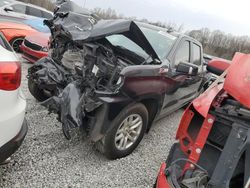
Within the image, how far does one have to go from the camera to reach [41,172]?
2986 millimetres

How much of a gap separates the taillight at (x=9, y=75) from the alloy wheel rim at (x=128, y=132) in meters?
1.43

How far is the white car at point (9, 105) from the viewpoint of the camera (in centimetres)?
212

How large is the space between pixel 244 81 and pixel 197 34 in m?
27.4

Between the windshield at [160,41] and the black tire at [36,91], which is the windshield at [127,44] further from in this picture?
the black tire at [36,91]

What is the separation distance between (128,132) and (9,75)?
178cm

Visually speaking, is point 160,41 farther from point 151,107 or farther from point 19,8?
point 19,8

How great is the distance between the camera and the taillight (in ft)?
6.91

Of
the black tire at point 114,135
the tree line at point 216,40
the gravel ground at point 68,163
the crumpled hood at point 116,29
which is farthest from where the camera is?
the tree line at point 216,40

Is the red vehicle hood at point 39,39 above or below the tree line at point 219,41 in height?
above

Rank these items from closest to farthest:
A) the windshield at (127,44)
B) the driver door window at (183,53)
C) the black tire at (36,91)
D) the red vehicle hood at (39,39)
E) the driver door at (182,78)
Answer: the windshield at (127,44) < the driver door at (182,78) < the driver door window at (183,53) < the black tire at (36,91) < the red vehicle hood at (39,39)

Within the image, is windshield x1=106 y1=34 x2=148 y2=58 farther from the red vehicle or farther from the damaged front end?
the red vehicle

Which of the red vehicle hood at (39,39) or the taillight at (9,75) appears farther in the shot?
the red vehicle hood at (39,39)

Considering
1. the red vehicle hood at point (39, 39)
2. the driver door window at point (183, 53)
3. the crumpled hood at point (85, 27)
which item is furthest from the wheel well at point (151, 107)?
the red vehicle hood at point (39, 39)

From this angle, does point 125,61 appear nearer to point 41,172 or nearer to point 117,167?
point 117,167
